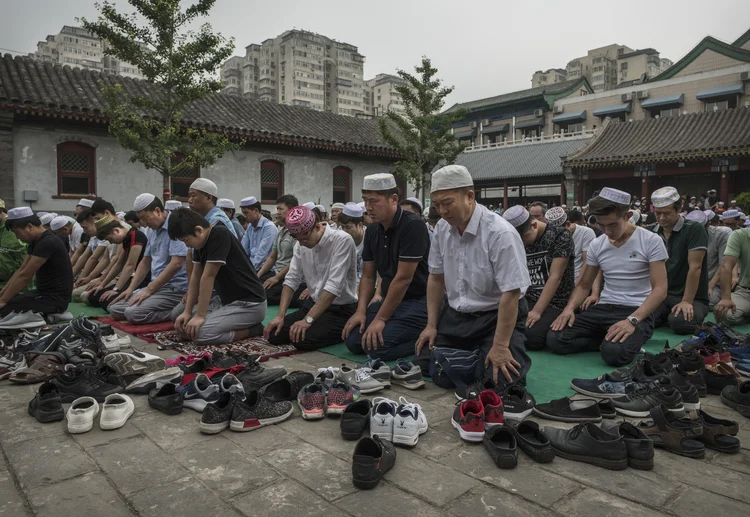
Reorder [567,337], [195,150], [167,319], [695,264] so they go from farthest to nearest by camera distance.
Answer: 1. [195,150]
2. [167,319]
3. [695,264]
4. [567,337]

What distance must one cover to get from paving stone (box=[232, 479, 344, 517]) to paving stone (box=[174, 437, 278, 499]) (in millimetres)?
77

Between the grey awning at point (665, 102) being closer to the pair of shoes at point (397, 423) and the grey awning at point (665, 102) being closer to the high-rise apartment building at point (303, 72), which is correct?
the pair of shoes at point (397, 423)

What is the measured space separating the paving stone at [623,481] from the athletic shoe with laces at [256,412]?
152 cm

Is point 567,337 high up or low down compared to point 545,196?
down

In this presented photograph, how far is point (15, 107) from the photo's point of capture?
13227 mm

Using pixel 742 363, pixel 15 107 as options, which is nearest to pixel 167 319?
pixel 742 363

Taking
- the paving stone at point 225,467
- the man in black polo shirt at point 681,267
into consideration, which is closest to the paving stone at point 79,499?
the paving stone at point 225,467

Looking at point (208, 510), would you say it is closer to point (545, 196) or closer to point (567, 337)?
point (567, 337)

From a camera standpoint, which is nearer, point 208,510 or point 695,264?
point 208,510

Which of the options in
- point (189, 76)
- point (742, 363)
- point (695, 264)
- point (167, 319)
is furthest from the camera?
point (189, 76)

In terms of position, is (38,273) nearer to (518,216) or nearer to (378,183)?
(378,183)

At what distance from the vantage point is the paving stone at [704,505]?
212 centimetres

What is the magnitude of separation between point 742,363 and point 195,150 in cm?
1276

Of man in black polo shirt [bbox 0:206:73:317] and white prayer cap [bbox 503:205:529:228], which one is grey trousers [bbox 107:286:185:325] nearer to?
man in black polo shirt [bbox 0:206:73:317]
